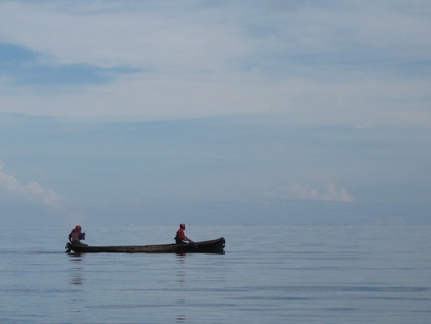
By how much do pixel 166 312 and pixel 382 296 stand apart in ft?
29.0

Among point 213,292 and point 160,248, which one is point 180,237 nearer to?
point 160,248

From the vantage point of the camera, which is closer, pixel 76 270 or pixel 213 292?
pixel 213 292

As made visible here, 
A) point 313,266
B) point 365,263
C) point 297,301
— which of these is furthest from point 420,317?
point 365,263

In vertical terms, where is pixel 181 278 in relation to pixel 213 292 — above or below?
above

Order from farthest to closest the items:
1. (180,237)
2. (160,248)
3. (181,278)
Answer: (160,248)
(180,237)
(181,278)

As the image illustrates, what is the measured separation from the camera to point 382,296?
2769 centimetres

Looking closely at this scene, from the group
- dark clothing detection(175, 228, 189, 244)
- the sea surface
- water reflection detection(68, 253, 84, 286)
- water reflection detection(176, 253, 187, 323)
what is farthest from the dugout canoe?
the sea surface

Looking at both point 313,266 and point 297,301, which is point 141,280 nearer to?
point 297,301

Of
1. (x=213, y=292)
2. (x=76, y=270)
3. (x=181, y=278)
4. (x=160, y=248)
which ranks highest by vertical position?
(x=160, y=248)

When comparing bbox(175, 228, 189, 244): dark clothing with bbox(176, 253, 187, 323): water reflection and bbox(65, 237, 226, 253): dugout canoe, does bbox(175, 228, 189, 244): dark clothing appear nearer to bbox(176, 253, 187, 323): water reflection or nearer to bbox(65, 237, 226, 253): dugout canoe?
bbox(65, 237, 226, 253): dugout canoe

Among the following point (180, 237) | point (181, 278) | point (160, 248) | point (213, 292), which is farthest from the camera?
point (160, 248)

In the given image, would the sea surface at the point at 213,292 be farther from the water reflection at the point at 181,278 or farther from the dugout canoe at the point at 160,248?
the dugout canoe at the point at 160,248

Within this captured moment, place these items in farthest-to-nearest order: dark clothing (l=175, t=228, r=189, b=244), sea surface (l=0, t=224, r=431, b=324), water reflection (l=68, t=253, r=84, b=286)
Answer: dark clothing (l=175, t=228, r=189, b=244)
water reflection (l=68, t=253, r=84, b=286)
sea surface (l=0, t=224, r=431, b=324)

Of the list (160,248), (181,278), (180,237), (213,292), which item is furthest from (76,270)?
(160,248)
